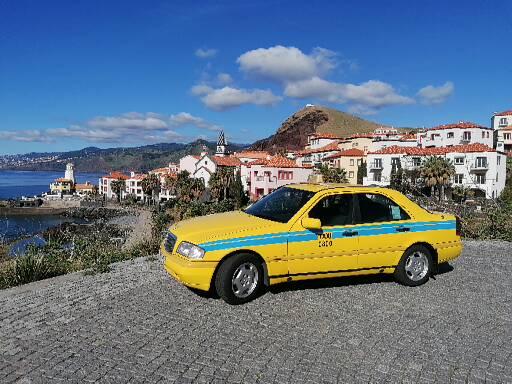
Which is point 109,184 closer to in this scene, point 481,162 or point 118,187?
point 118,187

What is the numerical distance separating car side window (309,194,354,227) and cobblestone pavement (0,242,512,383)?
3.50 ft

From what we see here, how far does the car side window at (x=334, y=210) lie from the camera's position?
6520 millimetres

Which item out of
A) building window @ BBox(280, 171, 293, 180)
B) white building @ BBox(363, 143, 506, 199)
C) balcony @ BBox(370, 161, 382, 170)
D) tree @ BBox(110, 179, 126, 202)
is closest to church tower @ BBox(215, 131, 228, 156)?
tree @ BBox(110, 179, 126, 202)

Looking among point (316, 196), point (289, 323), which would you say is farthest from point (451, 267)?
point (289, 323)

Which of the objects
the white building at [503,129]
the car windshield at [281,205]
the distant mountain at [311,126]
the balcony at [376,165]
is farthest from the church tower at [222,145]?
the car windshield at [281,205]

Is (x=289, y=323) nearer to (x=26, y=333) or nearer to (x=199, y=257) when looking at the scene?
(x=199, y=257)

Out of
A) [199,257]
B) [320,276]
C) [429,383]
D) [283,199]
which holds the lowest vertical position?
[429,383]

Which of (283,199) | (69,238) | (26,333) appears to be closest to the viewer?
(26,333)

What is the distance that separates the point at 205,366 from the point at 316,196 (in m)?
3.21

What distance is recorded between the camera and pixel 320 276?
21.1 ft

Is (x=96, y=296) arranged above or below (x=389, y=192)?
below

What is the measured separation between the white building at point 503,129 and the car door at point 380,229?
6529cm

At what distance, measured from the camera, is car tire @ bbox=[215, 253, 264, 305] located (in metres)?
5.86

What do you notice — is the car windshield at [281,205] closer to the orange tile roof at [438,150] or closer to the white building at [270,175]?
the orange tile roof at [438,150]
